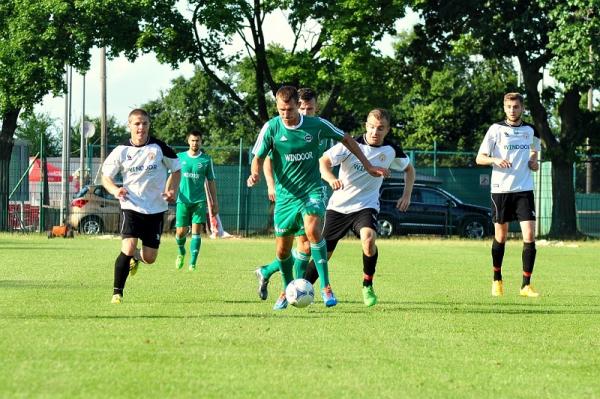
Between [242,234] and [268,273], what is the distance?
24.7 meters

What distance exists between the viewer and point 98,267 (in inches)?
724

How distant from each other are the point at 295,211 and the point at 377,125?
1474 millimetres

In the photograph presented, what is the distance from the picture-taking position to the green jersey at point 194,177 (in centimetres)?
1920

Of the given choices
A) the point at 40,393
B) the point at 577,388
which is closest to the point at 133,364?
the point at 40,393

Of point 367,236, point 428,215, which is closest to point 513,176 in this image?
point 367,236

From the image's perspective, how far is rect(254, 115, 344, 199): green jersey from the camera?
1121 cm

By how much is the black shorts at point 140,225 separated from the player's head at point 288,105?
1981mm

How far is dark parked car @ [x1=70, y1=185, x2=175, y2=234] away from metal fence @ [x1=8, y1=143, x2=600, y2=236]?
4 cm

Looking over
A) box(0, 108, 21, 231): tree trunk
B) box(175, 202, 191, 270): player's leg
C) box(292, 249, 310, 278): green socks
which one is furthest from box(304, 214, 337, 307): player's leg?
box(0, 108, 21, 231): tree trunk

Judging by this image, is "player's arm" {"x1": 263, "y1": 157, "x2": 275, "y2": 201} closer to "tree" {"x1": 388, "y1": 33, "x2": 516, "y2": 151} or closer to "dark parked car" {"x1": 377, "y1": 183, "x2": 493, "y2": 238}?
"dark parked car" {"x1": 377, "y1": 183, "x2": 493, "y2": 238}

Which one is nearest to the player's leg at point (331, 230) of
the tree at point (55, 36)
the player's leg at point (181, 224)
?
the player's leg at point (181, 224)

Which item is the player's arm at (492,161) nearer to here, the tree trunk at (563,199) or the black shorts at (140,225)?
the black shorts at (140,225)

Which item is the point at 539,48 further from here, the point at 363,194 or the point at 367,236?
the point at 367,236

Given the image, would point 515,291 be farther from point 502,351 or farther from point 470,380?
point 470,380
